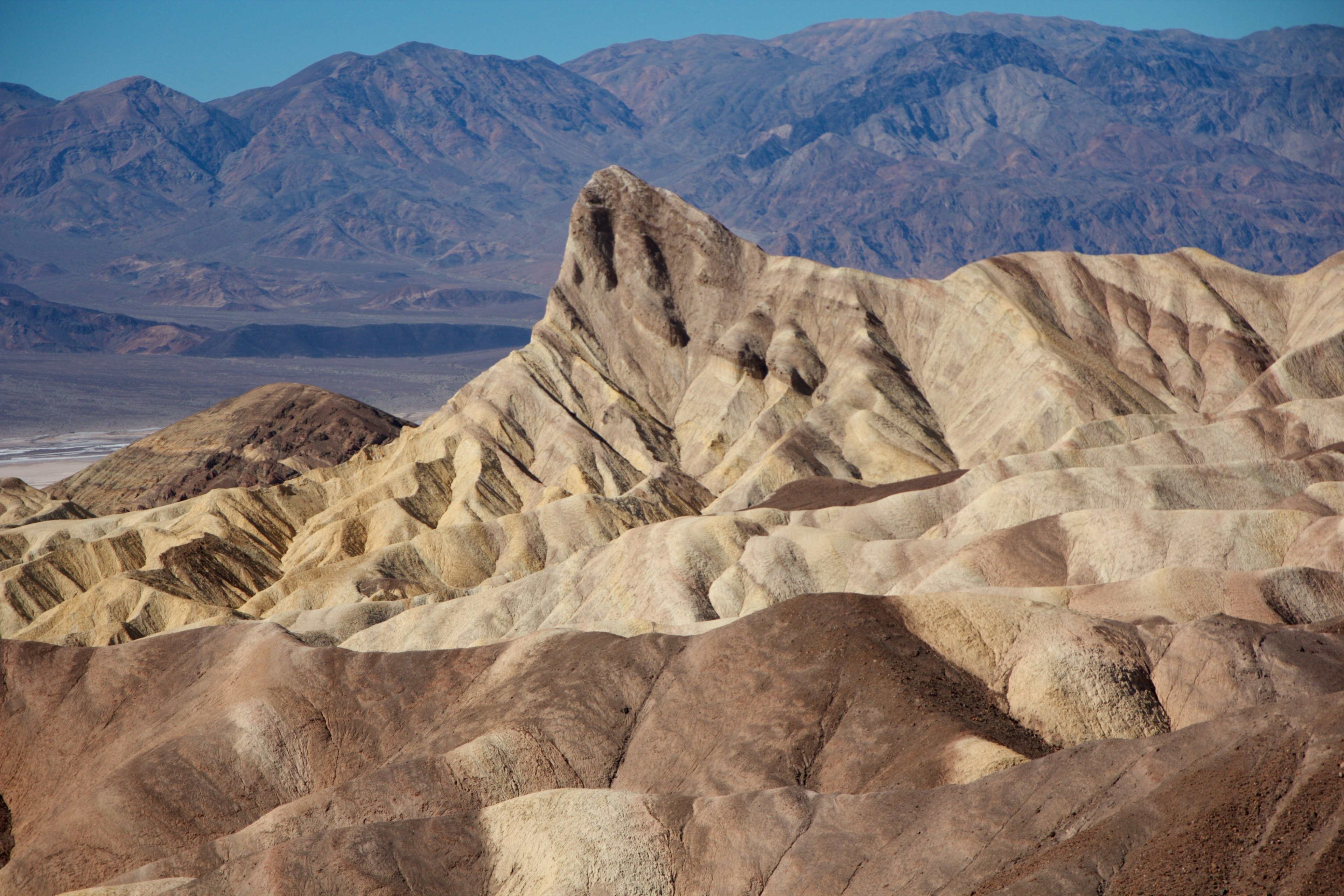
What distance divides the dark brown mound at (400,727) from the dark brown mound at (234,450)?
81.5m

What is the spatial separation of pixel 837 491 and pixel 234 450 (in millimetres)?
83040

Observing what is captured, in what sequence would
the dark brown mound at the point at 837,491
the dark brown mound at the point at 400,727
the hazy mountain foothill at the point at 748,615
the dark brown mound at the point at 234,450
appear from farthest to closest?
1. the dark brown mound at the point at 234,450
2. the dark brown mound at the point at 837,491
3. the dark brown mound at the point at 400,727
4. the hazy mountain foothill at the point at 748,615

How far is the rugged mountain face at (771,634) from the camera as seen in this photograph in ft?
106

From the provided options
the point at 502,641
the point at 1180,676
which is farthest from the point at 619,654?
the point at 1180,676

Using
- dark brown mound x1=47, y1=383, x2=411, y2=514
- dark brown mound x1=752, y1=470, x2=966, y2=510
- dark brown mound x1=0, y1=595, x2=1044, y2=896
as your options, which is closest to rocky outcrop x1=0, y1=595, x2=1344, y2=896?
dark brown mound x1=0, y1=595, x2=1044, y2=896

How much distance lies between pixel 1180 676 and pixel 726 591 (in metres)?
23.9

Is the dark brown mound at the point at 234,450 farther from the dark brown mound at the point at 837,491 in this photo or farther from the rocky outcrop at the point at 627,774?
the rocky outcrop at the point at 627,774

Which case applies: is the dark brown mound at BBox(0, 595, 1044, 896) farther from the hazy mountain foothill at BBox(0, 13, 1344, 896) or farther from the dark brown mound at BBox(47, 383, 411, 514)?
the dark brown mound at BBox(47, 383, 411, 514)

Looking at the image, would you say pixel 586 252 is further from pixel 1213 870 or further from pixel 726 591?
pixel 1213 870

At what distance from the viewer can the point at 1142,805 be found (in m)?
28.9

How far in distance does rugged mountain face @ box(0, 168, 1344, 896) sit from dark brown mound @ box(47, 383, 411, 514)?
31448 millimetres

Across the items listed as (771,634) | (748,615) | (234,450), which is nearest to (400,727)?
(771,634)

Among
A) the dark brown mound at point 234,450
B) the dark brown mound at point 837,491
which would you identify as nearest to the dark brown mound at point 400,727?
the dark brown mound at point 837,491

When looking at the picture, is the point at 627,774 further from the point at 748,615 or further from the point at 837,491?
the point at 837,491
